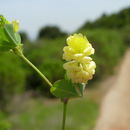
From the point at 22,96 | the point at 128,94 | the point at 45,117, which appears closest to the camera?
the point at 45,117

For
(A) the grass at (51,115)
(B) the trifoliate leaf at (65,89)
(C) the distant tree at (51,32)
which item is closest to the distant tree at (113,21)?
(C) the distant tree at (51,32)

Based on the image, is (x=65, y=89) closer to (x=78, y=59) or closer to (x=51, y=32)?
(x=78, y=59)

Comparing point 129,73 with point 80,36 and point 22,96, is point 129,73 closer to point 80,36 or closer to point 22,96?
point 22,96

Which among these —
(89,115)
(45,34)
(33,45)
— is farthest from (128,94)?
(45,34)

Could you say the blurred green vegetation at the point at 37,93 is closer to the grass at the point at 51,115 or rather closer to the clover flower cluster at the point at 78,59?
the grass at the point at 51,115

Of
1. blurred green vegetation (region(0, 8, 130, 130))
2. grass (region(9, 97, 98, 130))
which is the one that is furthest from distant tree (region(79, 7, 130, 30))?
grass (region(9, 97, 98, 130))

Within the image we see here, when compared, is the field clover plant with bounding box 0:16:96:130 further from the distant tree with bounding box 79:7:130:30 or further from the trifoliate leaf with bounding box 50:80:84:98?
the distant tree with bounding box 79:7:130:30
